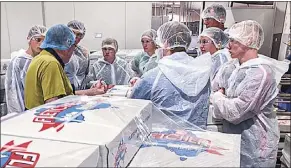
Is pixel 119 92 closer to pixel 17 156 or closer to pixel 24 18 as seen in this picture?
pixel 17 156

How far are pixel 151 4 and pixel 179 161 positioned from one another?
2686mm

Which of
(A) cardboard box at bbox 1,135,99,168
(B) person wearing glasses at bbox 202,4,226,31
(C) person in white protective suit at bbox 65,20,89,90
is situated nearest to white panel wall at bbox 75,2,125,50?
(C) person in white protective suit at bbox 65,20,89,90

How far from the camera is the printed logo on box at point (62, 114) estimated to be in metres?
0.59

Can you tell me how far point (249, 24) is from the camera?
1390mm

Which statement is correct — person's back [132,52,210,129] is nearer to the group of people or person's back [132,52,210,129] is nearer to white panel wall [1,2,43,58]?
the group of people

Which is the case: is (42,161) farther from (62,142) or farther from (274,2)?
(274,2)

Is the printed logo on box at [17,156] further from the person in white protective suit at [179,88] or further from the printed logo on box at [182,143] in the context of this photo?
the person in white protective suit at [179,88]

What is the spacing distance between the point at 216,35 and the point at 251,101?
1.11 m

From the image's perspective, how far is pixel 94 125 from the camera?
59cm

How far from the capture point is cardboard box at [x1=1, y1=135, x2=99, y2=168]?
45 cm

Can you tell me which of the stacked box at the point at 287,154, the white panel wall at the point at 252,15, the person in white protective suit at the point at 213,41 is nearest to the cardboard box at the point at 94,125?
the stacked box at the point at 287,154

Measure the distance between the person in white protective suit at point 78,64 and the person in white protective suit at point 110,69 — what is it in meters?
0.13

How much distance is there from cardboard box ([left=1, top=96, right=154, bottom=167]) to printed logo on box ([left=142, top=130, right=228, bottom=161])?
0.07 m

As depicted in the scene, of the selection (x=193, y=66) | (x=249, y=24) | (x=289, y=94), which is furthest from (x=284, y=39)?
(x=193, y=66)
